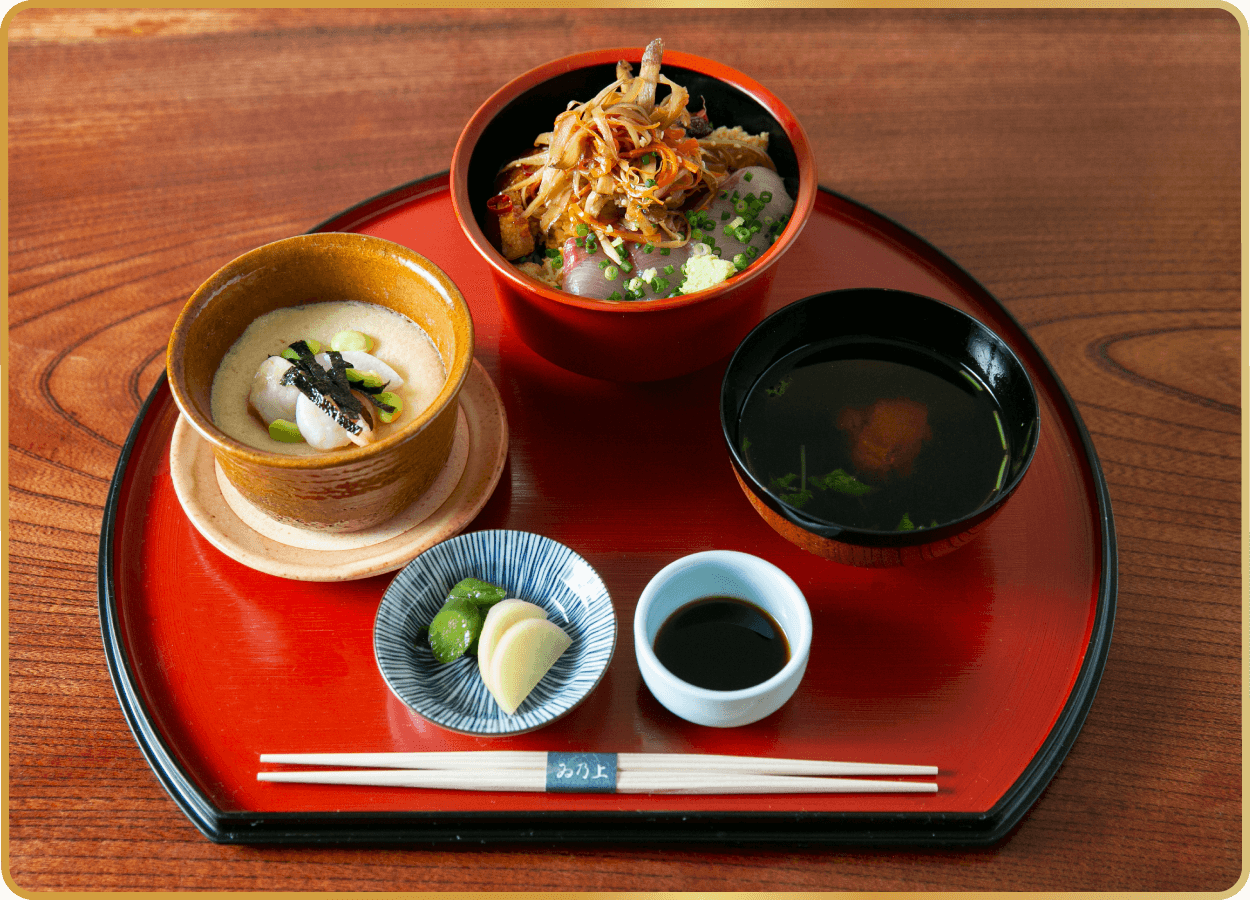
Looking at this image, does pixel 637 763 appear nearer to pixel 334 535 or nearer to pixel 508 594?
pixel 508 594

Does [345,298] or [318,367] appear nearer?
[318,367]

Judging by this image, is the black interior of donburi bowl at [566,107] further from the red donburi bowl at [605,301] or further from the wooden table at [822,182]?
the wooden table at [822,182]

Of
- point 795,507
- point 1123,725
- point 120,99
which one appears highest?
point 120,99

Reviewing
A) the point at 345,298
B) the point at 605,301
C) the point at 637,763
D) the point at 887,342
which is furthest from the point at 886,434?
the point at 345,298

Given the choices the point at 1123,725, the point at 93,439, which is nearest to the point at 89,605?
the point at 93,439

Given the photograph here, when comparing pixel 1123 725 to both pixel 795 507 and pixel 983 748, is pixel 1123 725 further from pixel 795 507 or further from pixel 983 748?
pixel 795 507
